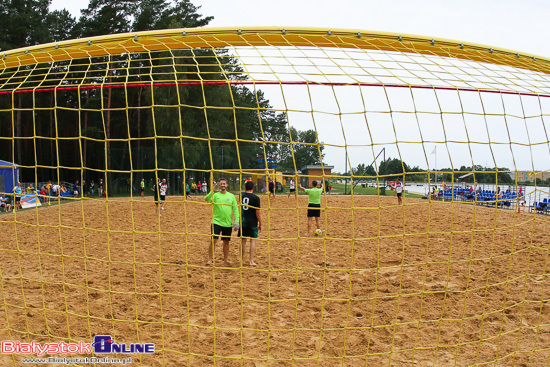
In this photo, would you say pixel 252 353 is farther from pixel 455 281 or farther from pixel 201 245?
pixel 201 245

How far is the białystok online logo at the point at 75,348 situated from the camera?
11.6 feet

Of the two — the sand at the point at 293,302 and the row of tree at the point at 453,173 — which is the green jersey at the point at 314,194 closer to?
the sand at the point at 293,302

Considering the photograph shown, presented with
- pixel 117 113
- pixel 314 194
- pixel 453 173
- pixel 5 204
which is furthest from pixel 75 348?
pixel 117 113

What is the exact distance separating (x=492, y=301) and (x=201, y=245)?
5600mm

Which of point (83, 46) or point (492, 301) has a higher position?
point (83, 46)

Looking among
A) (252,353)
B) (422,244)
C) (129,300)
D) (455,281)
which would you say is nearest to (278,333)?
(252,353)

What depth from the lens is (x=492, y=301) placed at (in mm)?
4902

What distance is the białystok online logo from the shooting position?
3545 millimetres

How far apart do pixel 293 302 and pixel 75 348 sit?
8.17ft

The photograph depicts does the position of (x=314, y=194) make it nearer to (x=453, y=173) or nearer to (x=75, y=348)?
(x=453, y=173)

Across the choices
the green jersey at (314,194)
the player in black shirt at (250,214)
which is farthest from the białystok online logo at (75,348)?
the green jersey at (314,194)

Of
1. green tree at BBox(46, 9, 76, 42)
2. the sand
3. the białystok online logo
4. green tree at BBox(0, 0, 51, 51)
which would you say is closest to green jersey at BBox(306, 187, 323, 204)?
the sand

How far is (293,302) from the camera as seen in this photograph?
4.87 meters

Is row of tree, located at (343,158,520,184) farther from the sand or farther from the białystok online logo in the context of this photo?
the białystok online logo
